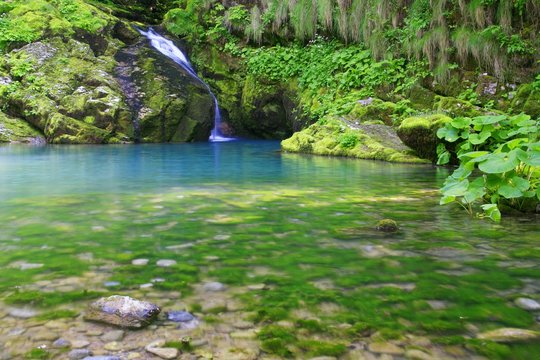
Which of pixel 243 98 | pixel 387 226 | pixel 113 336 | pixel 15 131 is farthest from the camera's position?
pixel 243 98

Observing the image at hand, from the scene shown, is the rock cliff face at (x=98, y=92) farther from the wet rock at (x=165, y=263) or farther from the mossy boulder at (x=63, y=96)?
the wet rock at (x=165, y=263)

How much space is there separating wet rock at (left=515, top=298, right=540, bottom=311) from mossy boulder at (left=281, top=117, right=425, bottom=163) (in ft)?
21.7

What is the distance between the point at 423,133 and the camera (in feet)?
25.7

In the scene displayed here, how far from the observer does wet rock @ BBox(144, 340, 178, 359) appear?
1.49m

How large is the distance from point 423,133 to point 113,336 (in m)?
7.17

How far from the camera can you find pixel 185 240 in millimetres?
2832

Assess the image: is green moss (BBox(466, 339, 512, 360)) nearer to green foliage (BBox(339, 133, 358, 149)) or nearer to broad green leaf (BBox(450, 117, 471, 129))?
broad green leaf (BBox(450, 117, 471, 129))

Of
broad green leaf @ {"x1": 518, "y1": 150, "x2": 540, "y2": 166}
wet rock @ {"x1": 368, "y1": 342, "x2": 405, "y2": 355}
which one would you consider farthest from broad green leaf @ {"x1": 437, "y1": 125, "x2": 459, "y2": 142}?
wet rock @ {"x1": 368, "y1": 342, "x2": 405, "y2": 355}

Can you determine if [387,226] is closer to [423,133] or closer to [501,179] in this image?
[501,179]

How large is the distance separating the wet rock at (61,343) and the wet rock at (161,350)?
0.28m

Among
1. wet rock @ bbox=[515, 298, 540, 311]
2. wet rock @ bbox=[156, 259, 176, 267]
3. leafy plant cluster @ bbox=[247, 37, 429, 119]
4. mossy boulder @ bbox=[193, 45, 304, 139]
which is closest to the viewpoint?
wet rock @ bbox=[515, 298, 540, 311]

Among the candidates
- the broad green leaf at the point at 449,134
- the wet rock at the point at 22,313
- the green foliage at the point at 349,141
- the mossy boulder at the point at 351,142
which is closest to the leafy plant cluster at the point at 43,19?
the mossy boulder at the point at 351,142

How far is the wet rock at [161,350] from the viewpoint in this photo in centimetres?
149

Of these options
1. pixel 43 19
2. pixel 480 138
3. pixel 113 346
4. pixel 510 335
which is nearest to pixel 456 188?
pixel 480 138
